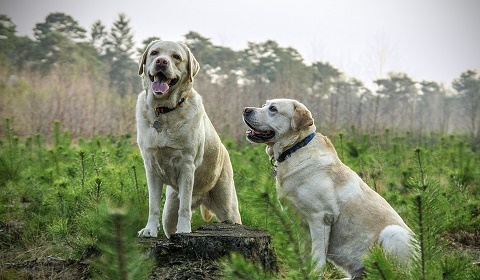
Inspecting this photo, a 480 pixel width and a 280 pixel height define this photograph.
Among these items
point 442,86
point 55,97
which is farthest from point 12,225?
point 442,86

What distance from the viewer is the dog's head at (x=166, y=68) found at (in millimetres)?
4232

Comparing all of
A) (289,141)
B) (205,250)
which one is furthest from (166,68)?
(205,250)

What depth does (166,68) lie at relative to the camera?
422 centimetres

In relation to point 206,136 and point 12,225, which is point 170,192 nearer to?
point 206,136

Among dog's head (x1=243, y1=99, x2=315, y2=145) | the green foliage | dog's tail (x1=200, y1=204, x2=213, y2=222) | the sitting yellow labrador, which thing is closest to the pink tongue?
dog's head (x1=243, y1=99, x2=315, y2=145)

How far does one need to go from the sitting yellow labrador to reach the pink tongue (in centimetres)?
86

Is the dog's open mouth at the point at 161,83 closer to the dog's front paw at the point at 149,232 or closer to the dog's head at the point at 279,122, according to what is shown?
the dog's head at the point at 279,122

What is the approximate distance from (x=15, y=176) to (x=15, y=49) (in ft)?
89.3

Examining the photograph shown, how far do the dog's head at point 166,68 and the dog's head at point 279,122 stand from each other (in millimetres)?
598

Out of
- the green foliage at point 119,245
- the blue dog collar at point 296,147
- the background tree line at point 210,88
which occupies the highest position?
the green foliage at point 119,245

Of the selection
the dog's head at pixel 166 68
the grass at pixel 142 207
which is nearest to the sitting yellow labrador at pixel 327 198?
the grass at pixel 142 207

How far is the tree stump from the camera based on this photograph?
3.33 m

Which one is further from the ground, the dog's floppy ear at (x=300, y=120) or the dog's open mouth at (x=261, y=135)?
the dog's floppy ear at (x=300, y=120)

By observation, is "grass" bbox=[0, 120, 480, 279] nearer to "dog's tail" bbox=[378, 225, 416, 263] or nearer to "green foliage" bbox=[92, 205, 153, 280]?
"green foliage" bbox=[92, 205, 153, 280]
